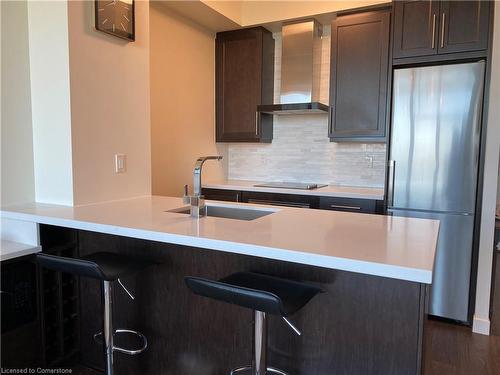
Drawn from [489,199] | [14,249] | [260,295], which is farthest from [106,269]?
[489,199]

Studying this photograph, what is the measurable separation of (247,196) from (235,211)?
1298mm

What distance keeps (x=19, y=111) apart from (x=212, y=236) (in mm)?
1489

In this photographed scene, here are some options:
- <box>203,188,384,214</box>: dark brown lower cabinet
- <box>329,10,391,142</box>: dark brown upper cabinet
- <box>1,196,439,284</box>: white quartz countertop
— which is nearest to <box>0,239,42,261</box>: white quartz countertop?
<box>1,196,439,284</box>: white quartz countertop

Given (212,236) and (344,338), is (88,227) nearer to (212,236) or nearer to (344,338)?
(212,236)

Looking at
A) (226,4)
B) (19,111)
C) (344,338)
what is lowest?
(344,338)

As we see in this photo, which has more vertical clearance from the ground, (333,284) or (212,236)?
(212,236)

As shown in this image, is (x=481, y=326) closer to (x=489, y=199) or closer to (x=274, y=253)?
(x=489, y=199)

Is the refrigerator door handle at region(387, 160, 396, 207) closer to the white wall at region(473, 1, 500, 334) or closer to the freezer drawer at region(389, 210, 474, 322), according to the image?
the freezer drawer at region(389, 210, 474, 322)

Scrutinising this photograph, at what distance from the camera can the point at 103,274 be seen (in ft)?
5.08

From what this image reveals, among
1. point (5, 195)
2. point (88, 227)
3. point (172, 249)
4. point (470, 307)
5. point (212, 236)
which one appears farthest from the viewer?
point (470, 307)

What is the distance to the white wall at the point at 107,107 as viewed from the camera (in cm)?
214

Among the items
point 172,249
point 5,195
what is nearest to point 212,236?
point 172,249

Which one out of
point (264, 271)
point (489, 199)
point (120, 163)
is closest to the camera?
point (264, 271)

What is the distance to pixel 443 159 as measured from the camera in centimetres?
277
